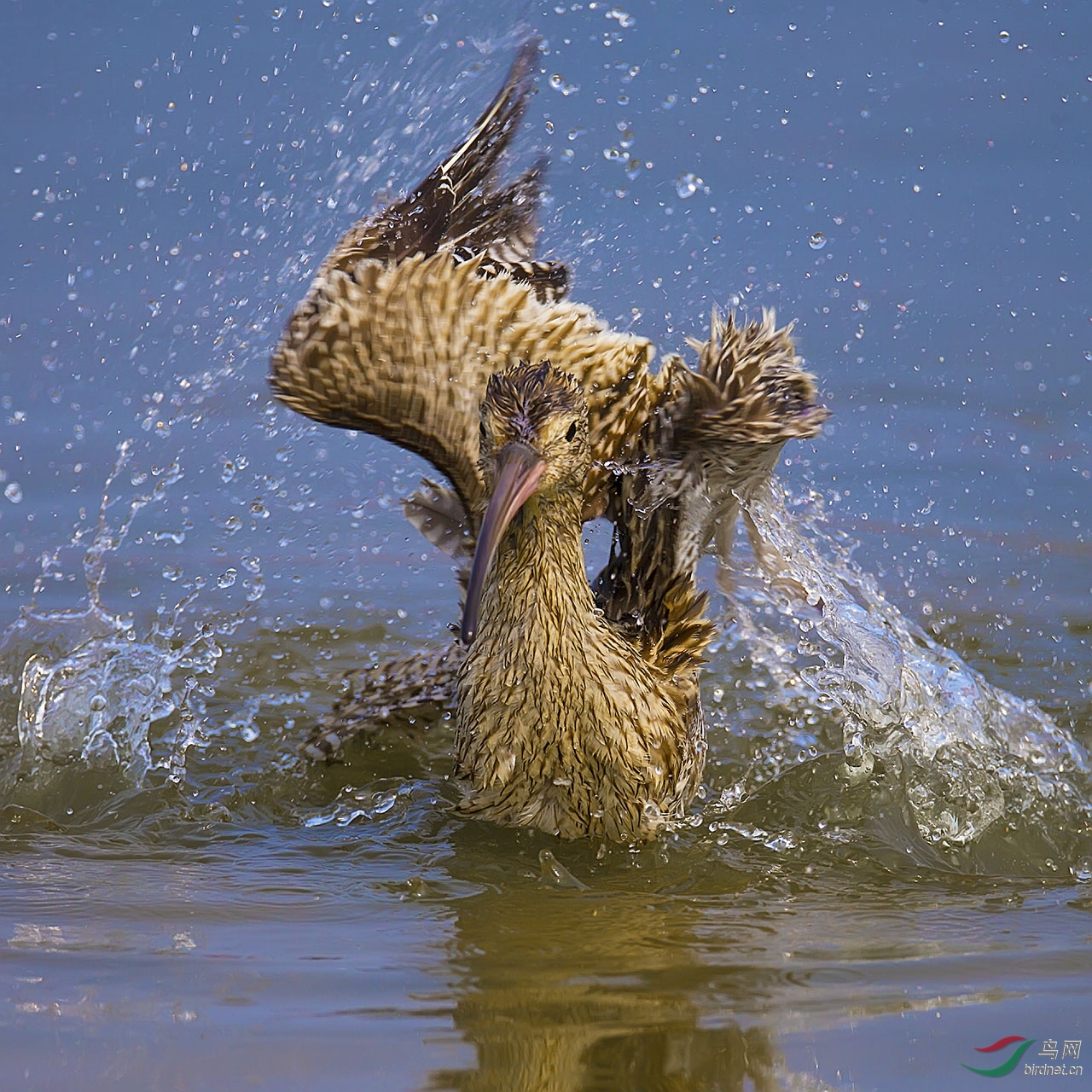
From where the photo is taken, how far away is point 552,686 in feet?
14.1

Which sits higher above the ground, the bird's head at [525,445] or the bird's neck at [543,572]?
the bird's head at [525,445]

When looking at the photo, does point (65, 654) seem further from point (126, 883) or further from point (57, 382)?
point (57, 382)

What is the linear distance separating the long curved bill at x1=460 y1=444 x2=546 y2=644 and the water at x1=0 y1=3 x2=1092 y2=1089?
904mm

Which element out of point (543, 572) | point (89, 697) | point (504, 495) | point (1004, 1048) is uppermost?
point (504, 495)

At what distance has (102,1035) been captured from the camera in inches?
118

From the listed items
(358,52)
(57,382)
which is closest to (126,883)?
(57,382)

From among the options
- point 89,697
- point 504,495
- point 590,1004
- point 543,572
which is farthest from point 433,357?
point 590,1004

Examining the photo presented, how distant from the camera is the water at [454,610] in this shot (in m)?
3.20

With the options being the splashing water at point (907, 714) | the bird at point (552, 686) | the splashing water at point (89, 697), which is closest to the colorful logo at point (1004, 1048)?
the bird at point (552, 686)

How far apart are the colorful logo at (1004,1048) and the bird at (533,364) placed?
2014 millimetres

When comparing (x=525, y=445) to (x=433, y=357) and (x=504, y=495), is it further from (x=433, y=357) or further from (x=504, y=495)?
(x=433, y=357)

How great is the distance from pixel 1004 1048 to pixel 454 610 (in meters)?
5.01

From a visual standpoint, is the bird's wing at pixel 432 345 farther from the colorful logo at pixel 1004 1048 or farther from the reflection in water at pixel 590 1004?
the colorful logo at pixel 1004 1048

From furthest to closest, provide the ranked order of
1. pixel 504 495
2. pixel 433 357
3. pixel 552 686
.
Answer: pixel 433 357, pixel 552 686, pixel 504 495
